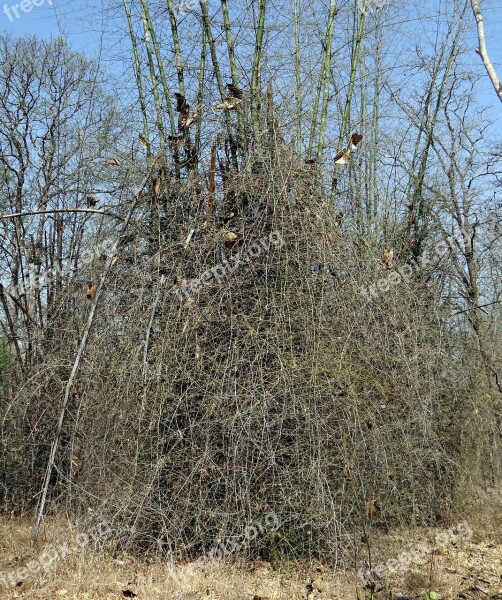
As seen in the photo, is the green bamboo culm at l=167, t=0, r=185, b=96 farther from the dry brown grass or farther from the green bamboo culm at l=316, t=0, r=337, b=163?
the dry brown grass

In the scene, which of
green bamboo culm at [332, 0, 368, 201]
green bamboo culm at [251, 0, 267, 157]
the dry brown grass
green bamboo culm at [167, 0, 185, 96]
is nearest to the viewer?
the dry brown grass

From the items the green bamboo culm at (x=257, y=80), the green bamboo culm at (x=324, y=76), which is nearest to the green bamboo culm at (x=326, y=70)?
the green bamboo culm at (x=324, y=76)

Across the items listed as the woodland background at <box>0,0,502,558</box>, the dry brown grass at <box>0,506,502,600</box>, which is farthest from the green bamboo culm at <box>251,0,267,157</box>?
the dry brown grass at <box>0,506,502,600</box>

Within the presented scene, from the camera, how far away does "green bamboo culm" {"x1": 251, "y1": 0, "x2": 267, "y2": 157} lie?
5.05m

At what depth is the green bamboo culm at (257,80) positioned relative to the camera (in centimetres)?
505

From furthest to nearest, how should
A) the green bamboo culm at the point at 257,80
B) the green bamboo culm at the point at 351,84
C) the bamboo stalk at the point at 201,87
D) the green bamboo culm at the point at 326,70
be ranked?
the green bamboo culm at the point at 351,84, the green bamboo culm at the point at 326,70, the bamboo stalk at the point at 201,87, the green bamboo culm at the point at 257,80

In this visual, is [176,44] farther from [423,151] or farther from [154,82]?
[423,151]

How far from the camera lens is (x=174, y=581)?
4.02 metres

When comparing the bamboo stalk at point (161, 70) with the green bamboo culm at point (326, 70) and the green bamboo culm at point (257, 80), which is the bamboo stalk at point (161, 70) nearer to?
the green bamboo culm at point (257, 80)

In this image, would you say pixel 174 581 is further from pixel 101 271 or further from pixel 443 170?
pixel 443 170

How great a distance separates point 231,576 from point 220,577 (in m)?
0.08

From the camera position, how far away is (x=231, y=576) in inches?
165

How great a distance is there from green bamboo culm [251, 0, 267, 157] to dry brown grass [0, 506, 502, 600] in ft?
9.56

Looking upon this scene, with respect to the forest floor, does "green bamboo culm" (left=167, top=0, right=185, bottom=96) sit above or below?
above
